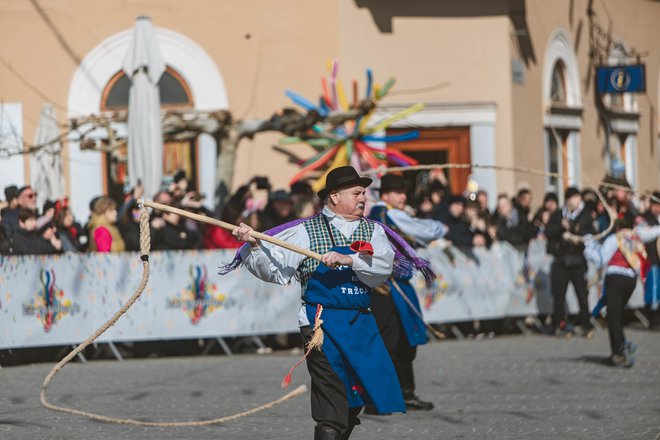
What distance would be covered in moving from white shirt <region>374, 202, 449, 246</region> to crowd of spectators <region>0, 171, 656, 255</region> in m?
4.55

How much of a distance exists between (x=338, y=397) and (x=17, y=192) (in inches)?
297

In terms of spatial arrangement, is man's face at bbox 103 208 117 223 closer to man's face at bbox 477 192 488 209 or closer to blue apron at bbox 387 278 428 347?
blue apron at bbox 387 278 428 347

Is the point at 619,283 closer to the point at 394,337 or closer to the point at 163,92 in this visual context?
the point at 394,337

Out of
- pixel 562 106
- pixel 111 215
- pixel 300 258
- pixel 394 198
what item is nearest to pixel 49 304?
pixel 111 215

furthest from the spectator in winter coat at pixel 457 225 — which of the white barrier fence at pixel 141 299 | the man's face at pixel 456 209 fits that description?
the white barrier fence at pixel 141 299

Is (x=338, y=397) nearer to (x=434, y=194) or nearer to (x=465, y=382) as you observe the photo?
(x=465, y=382)

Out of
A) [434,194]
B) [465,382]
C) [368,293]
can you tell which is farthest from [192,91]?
[368,293]

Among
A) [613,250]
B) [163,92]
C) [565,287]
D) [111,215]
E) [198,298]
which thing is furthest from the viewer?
Answer: [163,92]

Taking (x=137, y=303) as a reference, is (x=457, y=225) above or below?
above

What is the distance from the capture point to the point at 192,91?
20484 mm

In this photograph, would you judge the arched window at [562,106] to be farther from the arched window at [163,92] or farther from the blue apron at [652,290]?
the arched window at [163,92]

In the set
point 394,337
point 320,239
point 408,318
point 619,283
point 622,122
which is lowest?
point 394,337

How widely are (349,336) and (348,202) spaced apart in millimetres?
709

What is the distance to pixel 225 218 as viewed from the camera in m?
16.0
